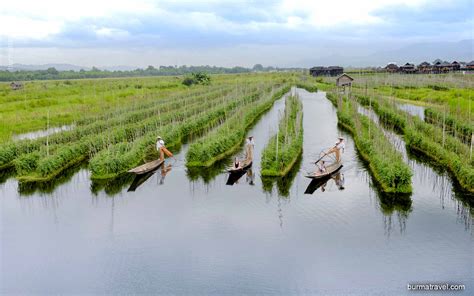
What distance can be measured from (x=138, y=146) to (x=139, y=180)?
3.25m

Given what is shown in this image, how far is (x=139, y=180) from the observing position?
19922 mm

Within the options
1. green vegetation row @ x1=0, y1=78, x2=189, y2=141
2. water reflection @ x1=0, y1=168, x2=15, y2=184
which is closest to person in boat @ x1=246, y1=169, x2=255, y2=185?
water reflection @ x1=0, y1=168, x2=15, y2=184

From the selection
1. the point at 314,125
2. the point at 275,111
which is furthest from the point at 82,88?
the point at 314,125

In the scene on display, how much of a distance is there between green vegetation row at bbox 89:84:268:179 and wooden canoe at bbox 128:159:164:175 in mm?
907

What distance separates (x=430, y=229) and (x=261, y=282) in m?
6.28

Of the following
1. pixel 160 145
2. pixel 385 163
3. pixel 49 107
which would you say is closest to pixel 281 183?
pixel 385 163

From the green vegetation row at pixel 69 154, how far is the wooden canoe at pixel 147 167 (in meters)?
3.11

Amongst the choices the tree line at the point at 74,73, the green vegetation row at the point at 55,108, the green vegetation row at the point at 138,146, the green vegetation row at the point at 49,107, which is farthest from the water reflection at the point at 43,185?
the tree line at the point at 74,73

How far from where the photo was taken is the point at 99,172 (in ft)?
64.3

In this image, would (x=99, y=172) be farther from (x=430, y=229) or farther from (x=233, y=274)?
(x=430, y=229)

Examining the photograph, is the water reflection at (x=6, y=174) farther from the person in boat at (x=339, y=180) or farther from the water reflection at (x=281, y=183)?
the person in boat at (x=339, y=180)

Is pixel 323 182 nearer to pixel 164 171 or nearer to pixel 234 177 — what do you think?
pixel 234 177

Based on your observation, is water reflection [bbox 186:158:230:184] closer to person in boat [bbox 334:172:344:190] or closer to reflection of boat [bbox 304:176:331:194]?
reflection of boat [bbox 304:176:331:194]

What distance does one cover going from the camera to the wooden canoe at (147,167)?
19.8 m
